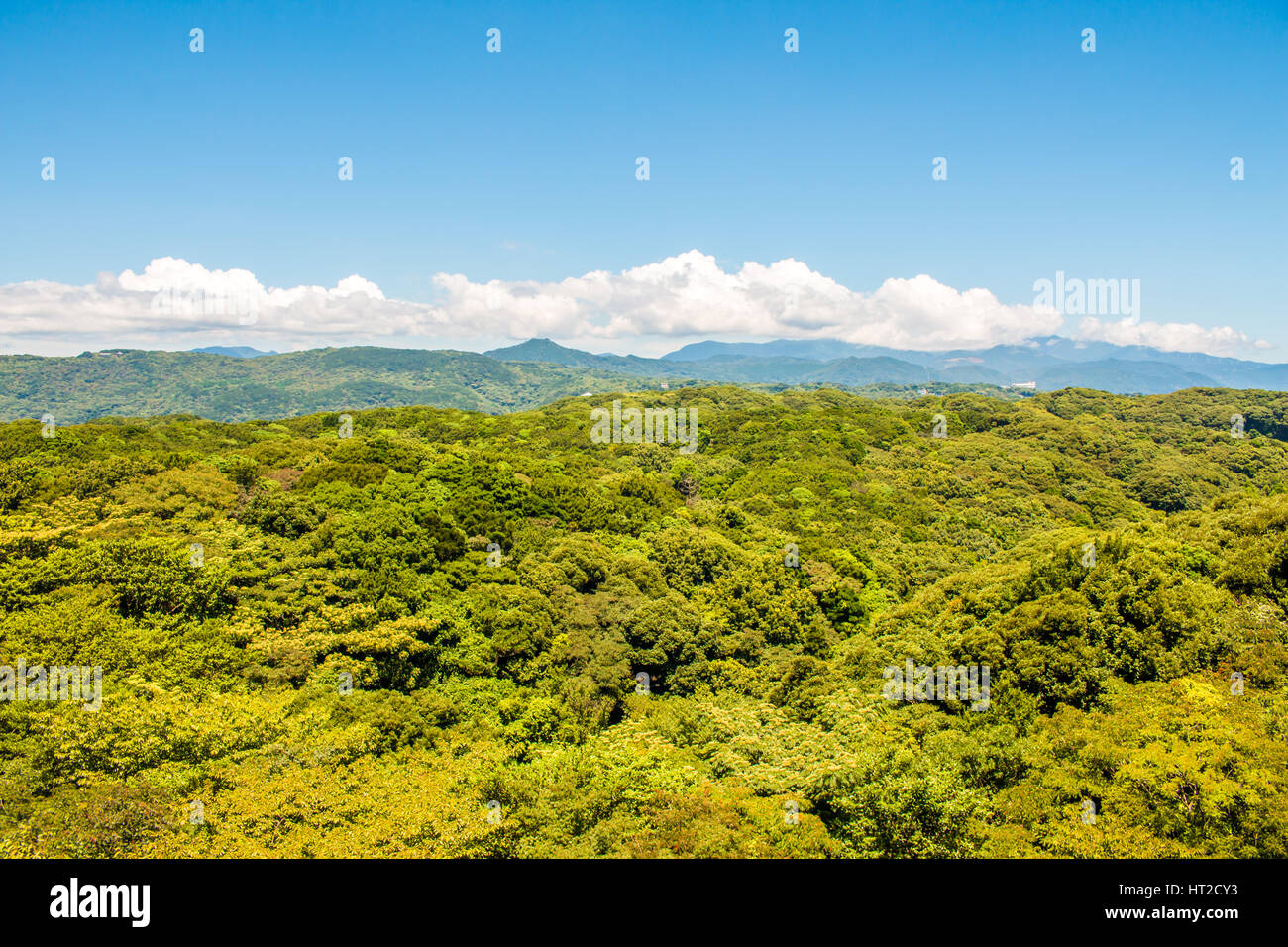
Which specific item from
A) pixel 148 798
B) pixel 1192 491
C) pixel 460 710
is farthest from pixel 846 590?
pixel 1192 491

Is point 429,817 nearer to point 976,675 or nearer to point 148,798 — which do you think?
point 148,798

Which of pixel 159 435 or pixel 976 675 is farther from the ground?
pixel 159 435

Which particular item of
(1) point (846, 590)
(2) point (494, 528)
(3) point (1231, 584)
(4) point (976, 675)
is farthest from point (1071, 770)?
(2) point (494, 528)
